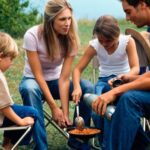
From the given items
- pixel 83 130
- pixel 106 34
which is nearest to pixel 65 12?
pixel 106 34

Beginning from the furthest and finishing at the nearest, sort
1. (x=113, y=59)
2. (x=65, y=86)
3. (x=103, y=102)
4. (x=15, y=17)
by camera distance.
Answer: (x=15, y=17) → (x=113, y=59) → (x=65, y=86) → (x=103, y=102)

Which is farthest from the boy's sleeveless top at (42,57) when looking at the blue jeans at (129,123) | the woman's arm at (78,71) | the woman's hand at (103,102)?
the blue jeans at (129,123)

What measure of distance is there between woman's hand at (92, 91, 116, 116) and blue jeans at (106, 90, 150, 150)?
12cm

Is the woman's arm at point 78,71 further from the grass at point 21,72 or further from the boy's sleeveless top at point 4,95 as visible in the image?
the boy's sleeveless top at point 4,95

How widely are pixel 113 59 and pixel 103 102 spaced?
125cm

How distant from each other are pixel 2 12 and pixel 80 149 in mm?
9790

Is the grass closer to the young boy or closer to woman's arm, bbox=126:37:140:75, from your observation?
the young boy

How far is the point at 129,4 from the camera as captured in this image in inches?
148

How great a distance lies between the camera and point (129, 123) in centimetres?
345

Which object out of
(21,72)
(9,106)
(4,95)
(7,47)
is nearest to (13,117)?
(9,106)

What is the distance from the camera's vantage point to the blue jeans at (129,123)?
3451 millimetres

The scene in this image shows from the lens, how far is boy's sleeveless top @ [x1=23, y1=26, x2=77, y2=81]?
182 inches

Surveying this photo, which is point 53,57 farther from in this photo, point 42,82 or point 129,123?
point 129,123

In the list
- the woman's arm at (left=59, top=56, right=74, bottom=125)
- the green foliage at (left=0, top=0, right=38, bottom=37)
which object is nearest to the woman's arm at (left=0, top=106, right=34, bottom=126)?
the woman's arm at (left=59, top=56, right=74, bottom=125)
